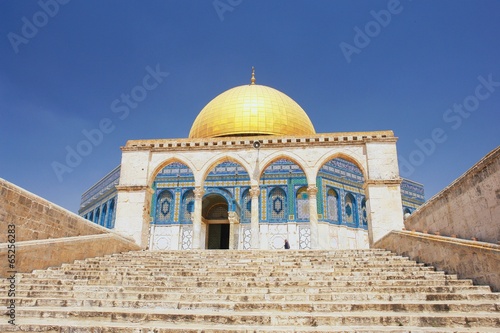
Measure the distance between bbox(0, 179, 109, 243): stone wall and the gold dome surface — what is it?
962 centimetres

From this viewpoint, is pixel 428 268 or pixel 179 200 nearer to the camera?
pixel 428 268

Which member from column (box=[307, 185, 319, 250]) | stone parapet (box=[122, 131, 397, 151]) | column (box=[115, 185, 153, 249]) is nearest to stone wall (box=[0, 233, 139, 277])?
column (box=[115, 185, 153, 249])

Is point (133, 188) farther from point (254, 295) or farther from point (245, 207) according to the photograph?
point (245, 207)

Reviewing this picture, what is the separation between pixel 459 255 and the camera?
5.17m

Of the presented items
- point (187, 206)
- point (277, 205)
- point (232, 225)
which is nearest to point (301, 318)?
point (232, 225)

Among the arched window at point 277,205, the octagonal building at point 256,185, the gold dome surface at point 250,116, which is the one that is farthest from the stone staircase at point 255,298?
the arched window at point 277,205

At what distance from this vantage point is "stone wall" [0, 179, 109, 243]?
6.11 metres

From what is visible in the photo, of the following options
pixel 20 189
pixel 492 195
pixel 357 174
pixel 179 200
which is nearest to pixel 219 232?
pixel 179 200

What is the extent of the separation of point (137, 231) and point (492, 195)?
8924mm

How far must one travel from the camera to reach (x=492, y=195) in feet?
17.1

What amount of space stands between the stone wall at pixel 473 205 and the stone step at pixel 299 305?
5.84 feet

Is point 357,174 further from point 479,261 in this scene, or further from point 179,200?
point 479,261

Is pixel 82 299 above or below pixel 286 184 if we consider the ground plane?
below

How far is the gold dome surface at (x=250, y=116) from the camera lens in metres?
16.7
